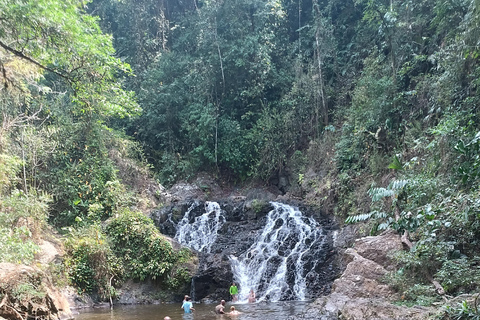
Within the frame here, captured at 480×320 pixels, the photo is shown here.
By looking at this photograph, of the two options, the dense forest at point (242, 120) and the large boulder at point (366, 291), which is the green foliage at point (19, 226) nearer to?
the dense forest at point (242, 120)

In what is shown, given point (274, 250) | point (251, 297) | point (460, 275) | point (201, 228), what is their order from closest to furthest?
point (460, 275)
point (251, 297)
point (274, 250)
point (201, 228)

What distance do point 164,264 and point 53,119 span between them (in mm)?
10982

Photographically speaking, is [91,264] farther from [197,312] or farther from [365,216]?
[365,216]

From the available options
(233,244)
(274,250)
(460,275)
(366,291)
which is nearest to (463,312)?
(460,275)

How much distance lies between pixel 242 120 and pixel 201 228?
8.59 m

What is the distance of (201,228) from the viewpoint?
15555mm

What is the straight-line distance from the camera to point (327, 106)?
1912cm

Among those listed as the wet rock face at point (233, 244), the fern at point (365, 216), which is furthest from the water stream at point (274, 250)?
the fern at point (365, 216)

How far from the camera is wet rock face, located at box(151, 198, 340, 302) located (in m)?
12.2

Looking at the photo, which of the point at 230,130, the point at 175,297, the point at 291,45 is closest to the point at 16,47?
the point at 175,297

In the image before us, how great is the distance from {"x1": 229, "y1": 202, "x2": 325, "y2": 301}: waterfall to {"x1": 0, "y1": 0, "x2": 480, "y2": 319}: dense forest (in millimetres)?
1644

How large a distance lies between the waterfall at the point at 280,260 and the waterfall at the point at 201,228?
214cm

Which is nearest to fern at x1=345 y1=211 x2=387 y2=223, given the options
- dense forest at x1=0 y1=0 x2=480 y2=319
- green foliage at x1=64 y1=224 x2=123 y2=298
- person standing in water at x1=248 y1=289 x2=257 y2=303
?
dense forest at x1=0 y1=0 x2=480 y2=319

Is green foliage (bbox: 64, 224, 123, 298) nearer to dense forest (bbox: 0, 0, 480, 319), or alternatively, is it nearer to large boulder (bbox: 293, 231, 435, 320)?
dense forest (bbox: 0, 0, 480, 319)
